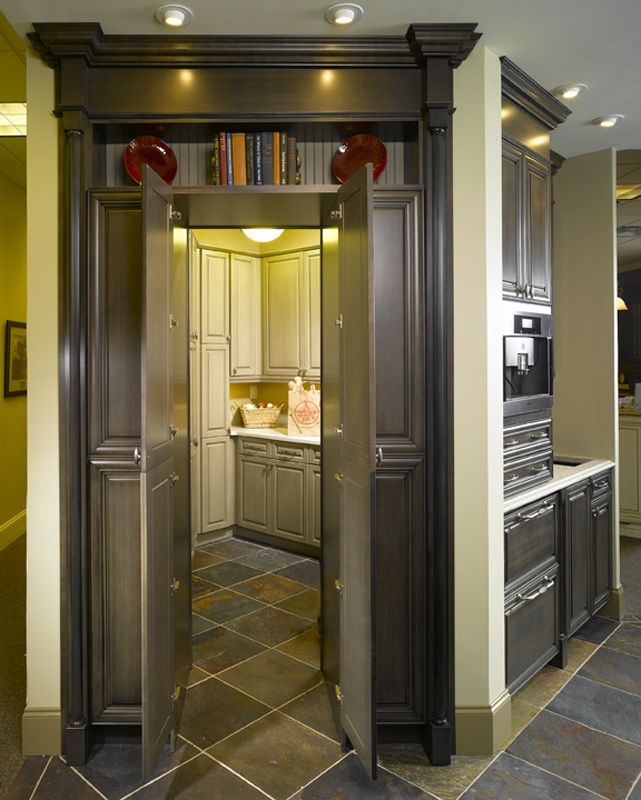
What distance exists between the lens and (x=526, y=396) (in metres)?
3.01

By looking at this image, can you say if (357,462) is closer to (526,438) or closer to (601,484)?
(526,438)

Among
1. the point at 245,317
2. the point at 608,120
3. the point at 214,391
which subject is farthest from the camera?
the point at 245,317

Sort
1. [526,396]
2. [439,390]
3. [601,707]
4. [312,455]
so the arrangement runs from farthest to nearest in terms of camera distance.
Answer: [312,455], [526,396], [601,707], [439,390]

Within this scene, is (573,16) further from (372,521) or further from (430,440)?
(372,521)

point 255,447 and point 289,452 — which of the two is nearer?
point 289,452

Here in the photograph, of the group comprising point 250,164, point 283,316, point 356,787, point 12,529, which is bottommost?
point 356,787

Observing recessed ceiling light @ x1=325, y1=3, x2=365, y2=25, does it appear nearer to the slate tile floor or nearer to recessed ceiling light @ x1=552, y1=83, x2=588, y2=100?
recessed ceiling light @ x1=552, y1=83, x2=588, y2=100

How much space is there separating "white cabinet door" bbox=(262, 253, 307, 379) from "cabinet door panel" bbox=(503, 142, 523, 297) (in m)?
2.54

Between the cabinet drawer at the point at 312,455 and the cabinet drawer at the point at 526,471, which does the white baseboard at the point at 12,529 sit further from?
the cabinet drawer at the point at 526,471

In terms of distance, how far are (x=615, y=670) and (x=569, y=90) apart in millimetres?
2815

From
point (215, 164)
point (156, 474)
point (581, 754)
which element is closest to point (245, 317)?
point (215, 164)

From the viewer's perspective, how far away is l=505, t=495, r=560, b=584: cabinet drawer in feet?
8.86

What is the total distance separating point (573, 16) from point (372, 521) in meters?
1.94

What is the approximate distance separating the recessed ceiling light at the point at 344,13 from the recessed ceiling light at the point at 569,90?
115 cm
